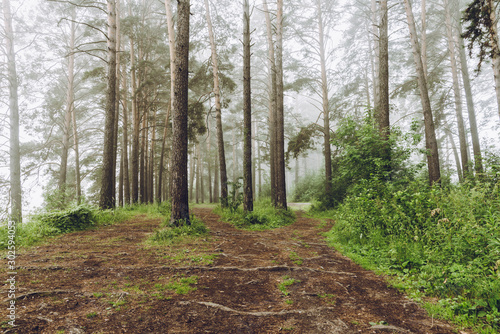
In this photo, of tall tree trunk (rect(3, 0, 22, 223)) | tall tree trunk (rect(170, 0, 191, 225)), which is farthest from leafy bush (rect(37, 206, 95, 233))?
tall tree trunk (rect(3, 0, 22, 223))

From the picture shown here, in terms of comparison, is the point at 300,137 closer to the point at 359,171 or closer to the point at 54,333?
the point at 359,171

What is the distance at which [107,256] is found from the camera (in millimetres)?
4023

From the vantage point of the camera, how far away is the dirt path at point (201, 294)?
2086 millimetres

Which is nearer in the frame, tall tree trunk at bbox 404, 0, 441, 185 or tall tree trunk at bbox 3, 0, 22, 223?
tall tree trunk at bbox 404, 0, 441, 185

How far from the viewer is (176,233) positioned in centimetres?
568

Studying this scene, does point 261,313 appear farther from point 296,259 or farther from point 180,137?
point 180,137

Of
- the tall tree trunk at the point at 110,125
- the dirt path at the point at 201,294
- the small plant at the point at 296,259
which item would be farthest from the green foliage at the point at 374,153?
the tall tree trunk at the point at 110,125

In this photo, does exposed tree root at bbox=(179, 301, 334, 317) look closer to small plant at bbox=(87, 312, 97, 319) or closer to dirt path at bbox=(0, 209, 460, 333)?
dirt path at bbox=(0, 209, 460, 333)

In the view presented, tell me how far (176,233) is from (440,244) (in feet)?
17.4

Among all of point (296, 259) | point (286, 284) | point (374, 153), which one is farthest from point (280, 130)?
point (286, 284)

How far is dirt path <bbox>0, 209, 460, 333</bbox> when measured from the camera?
209cm

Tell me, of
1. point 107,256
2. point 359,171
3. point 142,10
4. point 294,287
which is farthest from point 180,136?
point 142,10

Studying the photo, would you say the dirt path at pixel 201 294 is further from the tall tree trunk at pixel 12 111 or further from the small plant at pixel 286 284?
the tall tree trunk at pixel 12 111

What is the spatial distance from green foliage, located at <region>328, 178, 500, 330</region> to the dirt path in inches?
16.5
